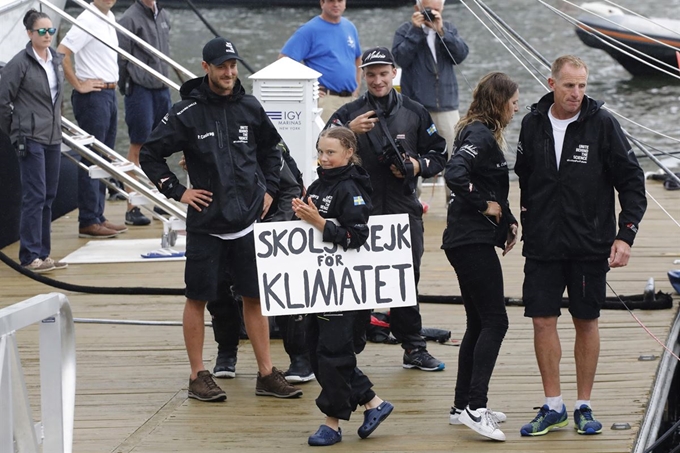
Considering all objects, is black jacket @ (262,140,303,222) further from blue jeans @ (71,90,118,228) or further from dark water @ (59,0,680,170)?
dark water @ (59,0,680,170)

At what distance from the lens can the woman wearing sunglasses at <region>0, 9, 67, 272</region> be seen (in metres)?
9.20

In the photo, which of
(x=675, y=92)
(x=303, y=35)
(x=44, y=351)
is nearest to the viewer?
(x=44, y=351)

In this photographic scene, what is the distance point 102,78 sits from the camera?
10516 mm

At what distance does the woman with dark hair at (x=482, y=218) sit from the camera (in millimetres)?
5723

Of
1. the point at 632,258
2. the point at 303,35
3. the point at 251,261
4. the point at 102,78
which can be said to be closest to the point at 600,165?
the point at 251,261

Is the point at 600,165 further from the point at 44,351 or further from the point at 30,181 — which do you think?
the point at 30,181

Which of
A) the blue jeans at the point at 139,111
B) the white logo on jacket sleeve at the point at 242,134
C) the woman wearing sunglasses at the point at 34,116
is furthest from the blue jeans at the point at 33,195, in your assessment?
the white logo on jacket sleeve at the point at 242,134

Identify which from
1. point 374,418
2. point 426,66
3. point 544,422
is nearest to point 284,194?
point 374,418

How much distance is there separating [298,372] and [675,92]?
21716 millimetres

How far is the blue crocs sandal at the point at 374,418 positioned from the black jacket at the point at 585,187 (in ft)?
3.29

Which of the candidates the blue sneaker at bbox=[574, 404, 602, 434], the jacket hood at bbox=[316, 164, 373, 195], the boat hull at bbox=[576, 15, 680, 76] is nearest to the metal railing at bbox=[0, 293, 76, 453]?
the jacket hood at bbox=[316, 164, 373, 195]

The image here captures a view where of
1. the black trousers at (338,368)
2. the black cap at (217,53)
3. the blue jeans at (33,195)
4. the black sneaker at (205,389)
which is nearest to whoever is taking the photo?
the black trousers at (338,368)

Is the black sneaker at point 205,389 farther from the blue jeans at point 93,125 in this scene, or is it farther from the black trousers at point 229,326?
the blue jeans at point 93,125

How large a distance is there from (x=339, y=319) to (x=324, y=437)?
0.55m
